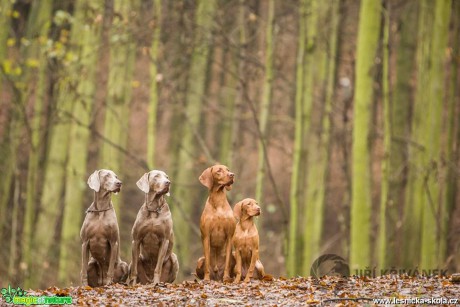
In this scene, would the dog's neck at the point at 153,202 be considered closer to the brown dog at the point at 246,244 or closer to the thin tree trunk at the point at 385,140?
the brown dog at the point at 246,244

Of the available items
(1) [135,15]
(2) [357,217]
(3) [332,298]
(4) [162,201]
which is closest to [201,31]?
(1) [135,15]

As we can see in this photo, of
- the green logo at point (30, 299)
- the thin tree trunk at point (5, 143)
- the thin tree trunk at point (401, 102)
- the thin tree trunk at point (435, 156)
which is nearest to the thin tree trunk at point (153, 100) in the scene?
the thin tree trunk at point (5, 143)

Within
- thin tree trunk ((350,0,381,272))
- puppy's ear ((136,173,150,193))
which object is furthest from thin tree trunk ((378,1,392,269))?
puppy's ear ((136,173,150,193))

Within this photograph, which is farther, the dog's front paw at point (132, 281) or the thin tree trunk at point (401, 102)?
the thin tree trunk at point (401, 102)

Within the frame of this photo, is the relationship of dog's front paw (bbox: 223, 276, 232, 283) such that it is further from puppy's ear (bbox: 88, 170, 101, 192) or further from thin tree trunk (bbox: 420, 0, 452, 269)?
thin tree trunk (bbox: 420, 0, 452, 269)

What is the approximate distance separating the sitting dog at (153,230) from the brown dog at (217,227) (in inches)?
20.0

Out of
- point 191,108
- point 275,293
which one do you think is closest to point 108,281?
point 275,293

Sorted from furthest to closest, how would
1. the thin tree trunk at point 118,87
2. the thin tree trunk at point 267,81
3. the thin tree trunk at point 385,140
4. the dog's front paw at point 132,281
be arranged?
the thin tree trunk at point 118,87 → the thin tree trunk at point 267,81 → the thin tree trunk at point 385,140 → the dog's front paw at point 132,281

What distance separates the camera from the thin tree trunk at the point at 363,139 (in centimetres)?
1859

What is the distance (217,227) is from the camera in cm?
1370

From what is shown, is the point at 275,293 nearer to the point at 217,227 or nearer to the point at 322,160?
the point at 217,227

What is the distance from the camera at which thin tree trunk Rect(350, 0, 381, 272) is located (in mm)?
18594

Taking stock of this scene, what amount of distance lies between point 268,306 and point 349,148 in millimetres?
23610

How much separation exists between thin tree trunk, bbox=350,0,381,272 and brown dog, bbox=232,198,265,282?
4796 mm
